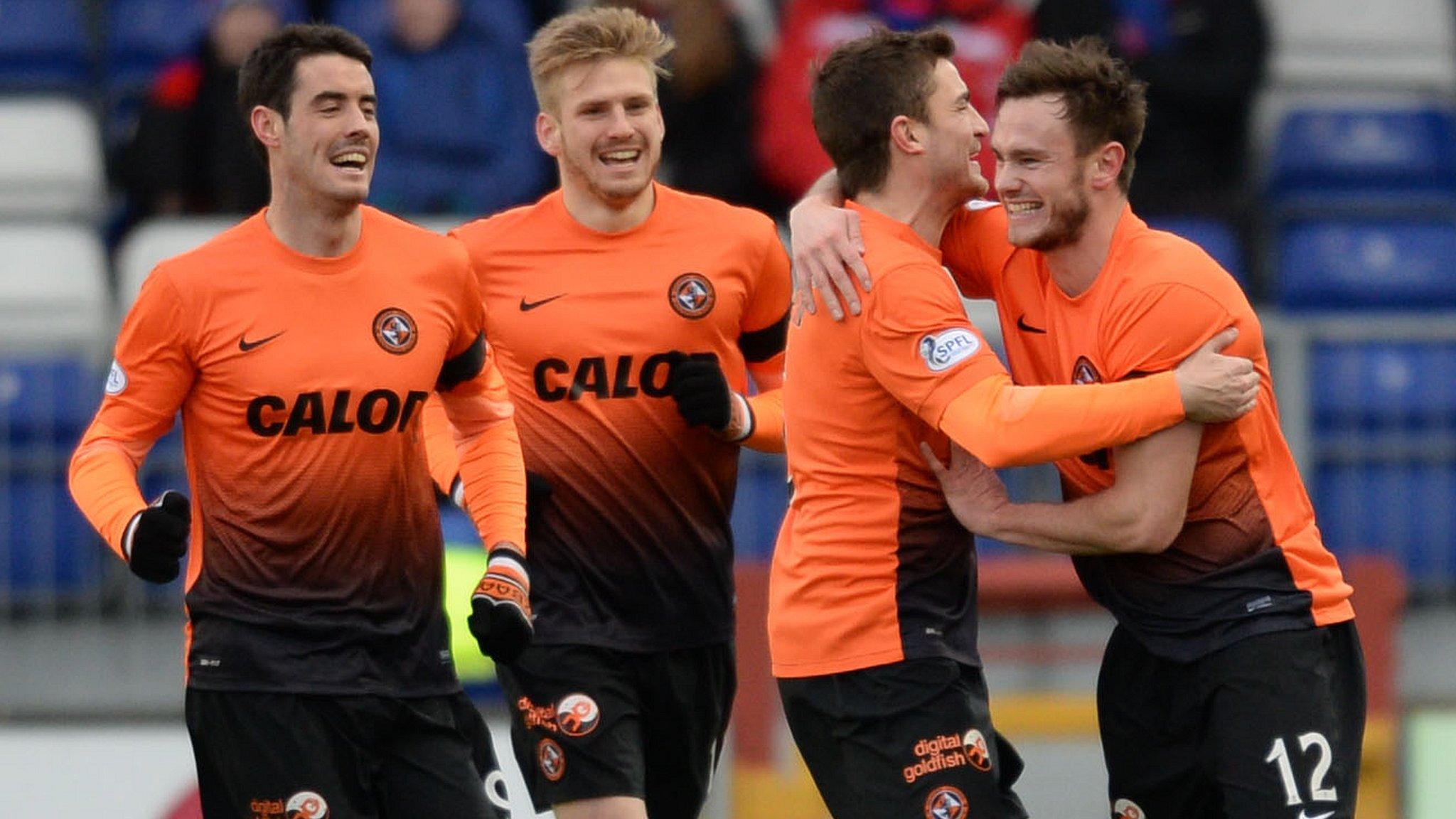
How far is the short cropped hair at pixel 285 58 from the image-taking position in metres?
5.77

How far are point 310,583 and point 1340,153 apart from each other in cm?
653

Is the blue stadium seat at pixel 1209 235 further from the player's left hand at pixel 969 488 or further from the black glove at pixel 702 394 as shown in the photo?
the player's left hand at pixel 969 488

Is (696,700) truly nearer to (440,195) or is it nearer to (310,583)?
(310,583)

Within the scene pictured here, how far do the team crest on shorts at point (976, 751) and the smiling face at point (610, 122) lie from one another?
177cm

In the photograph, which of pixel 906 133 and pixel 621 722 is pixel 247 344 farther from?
pixel 906 133

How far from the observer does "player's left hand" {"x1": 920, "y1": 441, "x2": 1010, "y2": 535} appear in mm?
5375

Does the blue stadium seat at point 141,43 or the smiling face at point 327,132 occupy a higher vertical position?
the blue stadium seat at point 141,43

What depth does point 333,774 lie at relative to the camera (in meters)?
5.64

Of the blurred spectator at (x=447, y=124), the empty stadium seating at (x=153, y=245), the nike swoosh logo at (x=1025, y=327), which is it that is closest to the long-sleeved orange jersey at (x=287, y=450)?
the nike swoosh logo at (x=1025, y=327)

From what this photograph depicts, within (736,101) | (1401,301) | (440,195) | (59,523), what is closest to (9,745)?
(59,523)

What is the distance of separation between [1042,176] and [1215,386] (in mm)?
608

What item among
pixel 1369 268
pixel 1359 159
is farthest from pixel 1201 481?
pixel 1359 159

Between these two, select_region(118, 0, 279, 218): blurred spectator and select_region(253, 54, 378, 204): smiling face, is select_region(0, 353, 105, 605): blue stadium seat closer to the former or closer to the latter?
select_region(118, 0, 279, 218): blurred spectator

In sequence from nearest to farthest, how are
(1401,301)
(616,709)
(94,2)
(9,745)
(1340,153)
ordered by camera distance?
(616,709)
(9,745)
(1401,301)
(1340,153)
(94,2)
